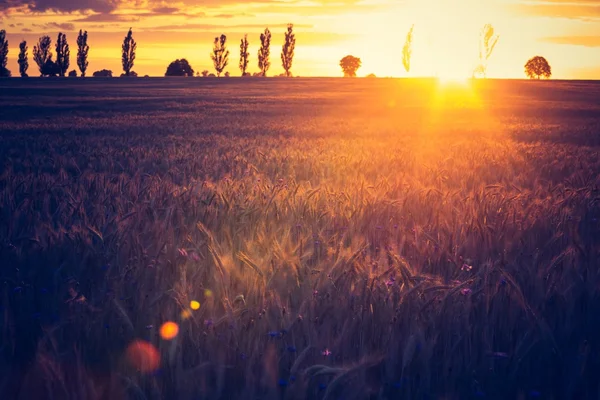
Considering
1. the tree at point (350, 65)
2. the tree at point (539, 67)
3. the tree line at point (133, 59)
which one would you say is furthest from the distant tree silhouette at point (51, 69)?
the tree at point (539, 67)

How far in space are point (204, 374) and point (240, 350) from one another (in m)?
0.17

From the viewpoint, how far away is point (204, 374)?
117cm

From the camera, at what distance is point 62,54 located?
3329 inches

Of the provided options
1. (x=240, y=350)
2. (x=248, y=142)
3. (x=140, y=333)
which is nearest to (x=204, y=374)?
(x=240, y=350)

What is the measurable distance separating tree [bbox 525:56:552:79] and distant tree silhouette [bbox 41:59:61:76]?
79.3 m

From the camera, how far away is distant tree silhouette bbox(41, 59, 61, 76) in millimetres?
84188

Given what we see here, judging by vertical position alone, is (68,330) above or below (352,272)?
below

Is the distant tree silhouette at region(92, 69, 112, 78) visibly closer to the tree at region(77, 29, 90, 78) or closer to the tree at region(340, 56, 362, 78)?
the tree at region(77, 29, 90, 78)

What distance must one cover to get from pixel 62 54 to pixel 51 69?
3187mm

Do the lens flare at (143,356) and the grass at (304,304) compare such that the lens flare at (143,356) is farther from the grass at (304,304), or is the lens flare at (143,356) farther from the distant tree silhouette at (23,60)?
the distant tree silhouette at (23,60)

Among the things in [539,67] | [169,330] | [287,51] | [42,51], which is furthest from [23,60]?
[169,330]

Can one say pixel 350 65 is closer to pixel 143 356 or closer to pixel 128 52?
pixel 128 52

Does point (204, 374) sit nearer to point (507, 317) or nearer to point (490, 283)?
point (507, 317)

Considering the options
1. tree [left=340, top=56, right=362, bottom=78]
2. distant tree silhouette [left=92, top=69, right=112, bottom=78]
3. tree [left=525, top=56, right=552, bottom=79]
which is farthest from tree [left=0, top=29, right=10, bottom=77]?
tree [left=525, top=56, right=552, bottom=79]
